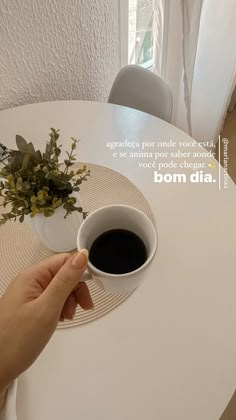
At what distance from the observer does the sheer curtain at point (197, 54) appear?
1035 millimetres

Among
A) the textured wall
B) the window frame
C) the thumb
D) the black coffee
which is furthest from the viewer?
the window frame

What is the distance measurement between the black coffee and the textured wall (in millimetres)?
678

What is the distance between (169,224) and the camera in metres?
0.74

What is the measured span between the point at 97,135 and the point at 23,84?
1.21 ft

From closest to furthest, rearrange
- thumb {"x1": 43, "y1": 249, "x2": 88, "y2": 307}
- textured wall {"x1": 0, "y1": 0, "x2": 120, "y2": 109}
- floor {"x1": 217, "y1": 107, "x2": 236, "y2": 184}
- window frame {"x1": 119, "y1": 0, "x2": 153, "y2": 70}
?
thumb {"x1": 43, "y1": 249, "x2": 88, "y2": 307} → textured wall {"x1": 0, "y1": 0, "x2": 120, "y2": 109} → window frame {"x1": 119, "y1": 0, "x2": 153, "y2": 70} → floor {"x1": 217, "y1": 107, "x2": 236, "y2": 184}

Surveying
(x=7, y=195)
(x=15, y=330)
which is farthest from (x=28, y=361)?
(x=7, y=195)

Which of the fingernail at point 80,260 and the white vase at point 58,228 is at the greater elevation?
the fingernail at point 80,260

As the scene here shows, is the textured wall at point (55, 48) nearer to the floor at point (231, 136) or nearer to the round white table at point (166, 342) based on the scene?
the round white table at point (166, 342)

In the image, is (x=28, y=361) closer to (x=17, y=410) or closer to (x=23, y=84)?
(x=17, y=410)

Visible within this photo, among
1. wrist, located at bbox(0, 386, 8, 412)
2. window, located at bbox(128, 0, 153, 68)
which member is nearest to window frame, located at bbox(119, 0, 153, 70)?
window, located at bbox(128, 0, 153, 68)

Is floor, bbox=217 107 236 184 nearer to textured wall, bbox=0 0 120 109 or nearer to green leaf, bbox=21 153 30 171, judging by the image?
textured wall, bbox=0 0 120 109

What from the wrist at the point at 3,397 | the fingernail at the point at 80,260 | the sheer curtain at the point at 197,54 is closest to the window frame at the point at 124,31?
the sheer curtain at the point at 197,54

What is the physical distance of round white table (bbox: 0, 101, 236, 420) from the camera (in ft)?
1.86

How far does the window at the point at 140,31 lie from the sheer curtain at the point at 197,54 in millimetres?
219
